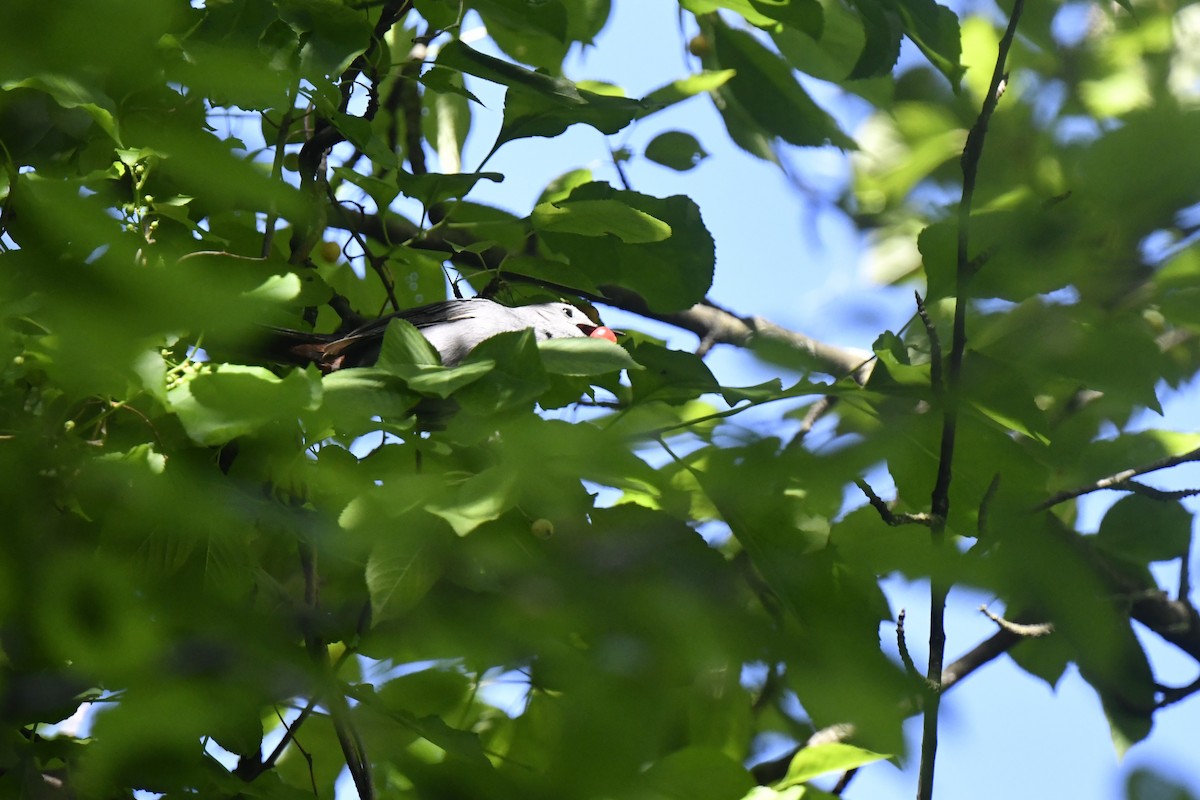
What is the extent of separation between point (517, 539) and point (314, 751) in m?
0.64

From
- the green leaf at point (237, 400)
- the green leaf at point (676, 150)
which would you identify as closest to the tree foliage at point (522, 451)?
the green leaf at point (237, 400)

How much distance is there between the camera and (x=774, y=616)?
0.50m

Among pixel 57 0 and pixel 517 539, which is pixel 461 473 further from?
pixel 57 0

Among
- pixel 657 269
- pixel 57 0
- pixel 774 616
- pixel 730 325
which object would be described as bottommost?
pixel 774 616

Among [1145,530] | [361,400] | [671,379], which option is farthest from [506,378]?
[1145,530]

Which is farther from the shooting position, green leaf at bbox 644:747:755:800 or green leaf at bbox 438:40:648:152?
green leaf at bbox 438:40:648:152

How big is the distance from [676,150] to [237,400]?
953 mm

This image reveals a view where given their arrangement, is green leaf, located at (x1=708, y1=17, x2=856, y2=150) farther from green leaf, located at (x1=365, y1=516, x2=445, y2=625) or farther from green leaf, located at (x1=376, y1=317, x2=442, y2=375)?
green leaf, located at (x1=365, y1=516, x2=445, y2=625)

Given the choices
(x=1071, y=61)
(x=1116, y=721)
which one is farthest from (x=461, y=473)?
(x=1116, y=721)

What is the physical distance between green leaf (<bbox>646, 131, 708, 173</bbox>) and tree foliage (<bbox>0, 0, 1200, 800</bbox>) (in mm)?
397

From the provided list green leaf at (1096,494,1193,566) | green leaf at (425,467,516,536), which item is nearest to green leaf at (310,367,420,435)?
green leaf at (425,467,516,536)

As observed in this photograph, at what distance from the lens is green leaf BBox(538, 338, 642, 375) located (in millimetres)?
729

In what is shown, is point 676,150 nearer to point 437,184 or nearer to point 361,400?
point 437,184

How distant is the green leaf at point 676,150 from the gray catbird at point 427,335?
1.09 feet
